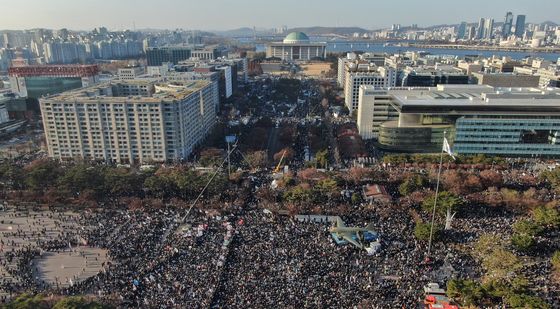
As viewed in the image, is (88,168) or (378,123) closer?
(88,168)

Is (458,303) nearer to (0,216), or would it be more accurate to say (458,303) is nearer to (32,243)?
(32,243)

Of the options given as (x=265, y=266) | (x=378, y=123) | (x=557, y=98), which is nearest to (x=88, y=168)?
(x=265, y=266)

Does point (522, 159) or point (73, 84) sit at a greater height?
point (73, 84)

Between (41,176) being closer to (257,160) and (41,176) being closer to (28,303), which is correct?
(28,303)

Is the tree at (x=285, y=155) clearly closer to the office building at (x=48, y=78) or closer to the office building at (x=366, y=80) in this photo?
the office building at (x=366, y=80)

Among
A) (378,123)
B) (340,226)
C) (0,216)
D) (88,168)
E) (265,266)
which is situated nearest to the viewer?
(265,266)
